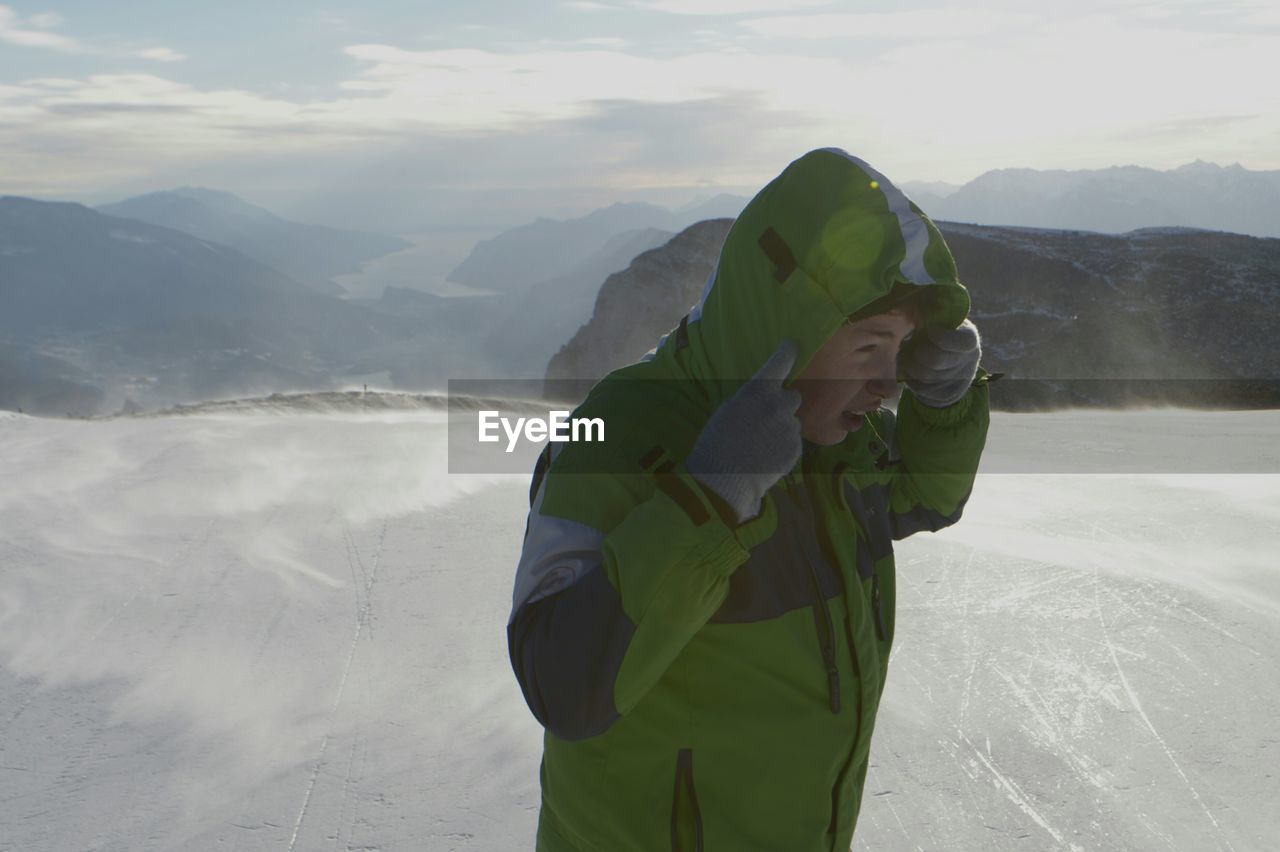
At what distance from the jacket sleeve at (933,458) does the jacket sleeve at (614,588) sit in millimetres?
811

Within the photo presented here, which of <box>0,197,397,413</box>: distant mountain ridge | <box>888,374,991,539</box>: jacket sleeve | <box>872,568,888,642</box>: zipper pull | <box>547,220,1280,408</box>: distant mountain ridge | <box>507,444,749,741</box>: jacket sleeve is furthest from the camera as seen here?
<box>0,197,397,413</box>: distant mountain ridge

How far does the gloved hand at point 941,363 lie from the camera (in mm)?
1847

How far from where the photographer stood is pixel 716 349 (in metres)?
1.62

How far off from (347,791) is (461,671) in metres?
0.90

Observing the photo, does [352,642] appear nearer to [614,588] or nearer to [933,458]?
[933,458]

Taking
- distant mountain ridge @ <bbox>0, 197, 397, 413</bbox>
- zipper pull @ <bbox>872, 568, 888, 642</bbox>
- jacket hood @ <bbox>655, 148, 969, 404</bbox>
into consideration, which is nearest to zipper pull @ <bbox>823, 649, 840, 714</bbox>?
zipper pull @ <bbox>872, 568, 888, 642</bbox>

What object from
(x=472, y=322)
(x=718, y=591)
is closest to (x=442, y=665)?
(x=718, y=591)

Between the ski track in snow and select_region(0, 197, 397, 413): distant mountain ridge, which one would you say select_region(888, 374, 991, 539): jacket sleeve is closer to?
the ski track in snow

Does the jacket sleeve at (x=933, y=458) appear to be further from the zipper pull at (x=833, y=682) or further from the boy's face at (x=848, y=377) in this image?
the zipper pull at (x=833, y=682)

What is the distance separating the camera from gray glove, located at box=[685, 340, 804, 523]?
4.65 ft

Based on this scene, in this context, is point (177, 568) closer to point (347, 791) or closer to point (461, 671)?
point (461, 671)

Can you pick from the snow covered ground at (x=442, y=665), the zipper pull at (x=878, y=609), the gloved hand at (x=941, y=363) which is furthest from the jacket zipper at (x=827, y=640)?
the snow covered ground at (x=442, y=665)

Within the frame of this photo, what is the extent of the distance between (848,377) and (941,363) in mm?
356

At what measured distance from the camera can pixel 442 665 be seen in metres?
4.14
